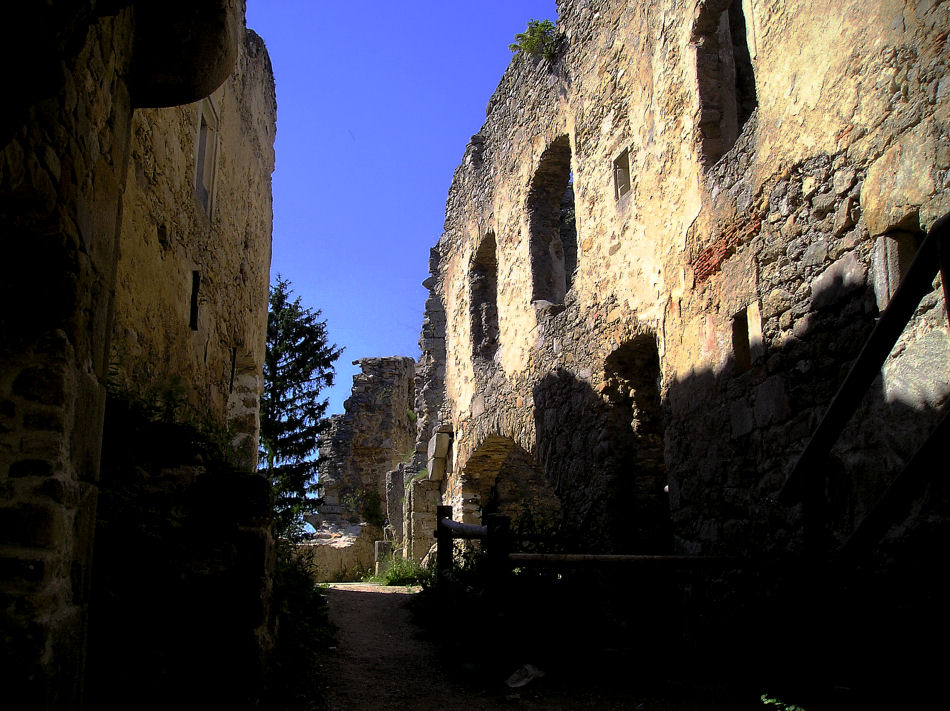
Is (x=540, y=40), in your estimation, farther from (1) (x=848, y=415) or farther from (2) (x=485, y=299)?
(1) (x=848, y=415)

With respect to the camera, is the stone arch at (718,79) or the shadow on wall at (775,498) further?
the stone arch at (718,79)

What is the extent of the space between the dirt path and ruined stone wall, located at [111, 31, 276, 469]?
6.25 ft

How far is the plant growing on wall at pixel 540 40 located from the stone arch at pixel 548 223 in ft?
3.89

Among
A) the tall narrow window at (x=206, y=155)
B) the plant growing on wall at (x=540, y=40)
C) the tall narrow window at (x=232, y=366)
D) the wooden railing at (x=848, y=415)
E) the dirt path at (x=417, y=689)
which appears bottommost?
the dirt path at (x=417, y=689)

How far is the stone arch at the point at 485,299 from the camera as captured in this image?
1152 centimetres

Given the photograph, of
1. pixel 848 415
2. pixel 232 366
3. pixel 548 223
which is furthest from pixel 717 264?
pixel 232 366

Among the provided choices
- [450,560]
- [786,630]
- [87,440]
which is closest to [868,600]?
[786,630]

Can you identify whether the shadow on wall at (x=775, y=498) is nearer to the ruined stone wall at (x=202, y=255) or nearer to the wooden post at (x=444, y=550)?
the wooden post at (x=444, y=550)

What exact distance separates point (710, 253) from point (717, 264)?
0.14m

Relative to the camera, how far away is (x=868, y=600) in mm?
3523

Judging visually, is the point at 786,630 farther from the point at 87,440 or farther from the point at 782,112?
the point at 782,112

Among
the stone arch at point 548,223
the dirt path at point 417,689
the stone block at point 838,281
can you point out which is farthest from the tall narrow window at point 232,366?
the stone block at point 838,281

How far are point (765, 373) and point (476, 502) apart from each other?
6.87 metres

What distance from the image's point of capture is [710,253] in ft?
18.7
